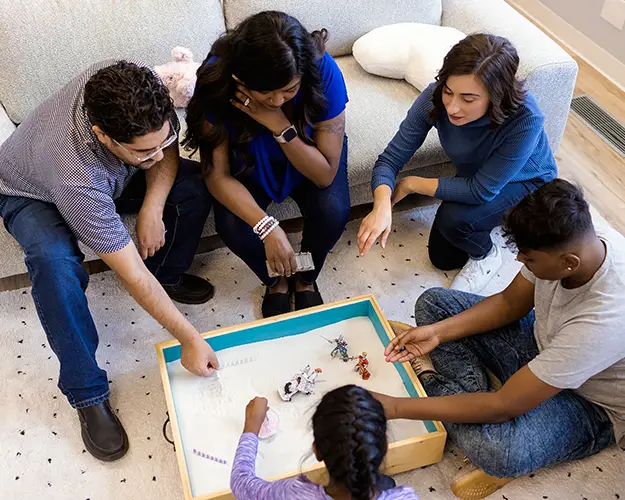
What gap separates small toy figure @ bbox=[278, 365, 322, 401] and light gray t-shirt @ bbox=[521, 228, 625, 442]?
0.55 m

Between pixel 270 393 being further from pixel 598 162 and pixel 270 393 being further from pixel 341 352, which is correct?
pixel 598 162

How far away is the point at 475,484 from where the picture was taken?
1.49 metres

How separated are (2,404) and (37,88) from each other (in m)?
0.92

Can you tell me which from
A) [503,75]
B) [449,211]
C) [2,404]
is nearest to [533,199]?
[503,75]

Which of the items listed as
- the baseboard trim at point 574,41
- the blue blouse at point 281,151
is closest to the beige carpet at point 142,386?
the blue blouse at point 281,151

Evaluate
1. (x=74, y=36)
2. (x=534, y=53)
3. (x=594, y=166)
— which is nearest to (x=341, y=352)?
(x=534, y=53)

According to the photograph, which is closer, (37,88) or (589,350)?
(589,350)

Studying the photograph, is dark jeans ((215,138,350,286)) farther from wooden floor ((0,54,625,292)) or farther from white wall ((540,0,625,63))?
white wall ((540,0,625,63))

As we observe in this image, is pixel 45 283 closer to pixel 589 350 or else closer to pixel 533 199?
pixel 533 199

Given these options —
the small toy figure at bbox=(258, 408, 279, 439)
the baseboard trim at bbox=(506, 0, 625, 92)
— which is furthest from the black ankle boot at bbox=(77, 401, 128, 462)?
the baseboard trim at bbox=(506, 0, 625, 92)

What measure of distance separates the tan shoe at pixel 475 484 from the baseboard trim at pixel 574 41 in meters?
2.10

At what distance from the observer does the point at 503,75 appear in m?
1.56

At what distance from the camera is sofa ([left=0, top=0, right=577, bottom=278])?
72.8 inches

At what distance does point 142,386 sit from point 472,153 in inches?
44.0
